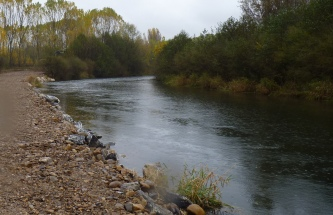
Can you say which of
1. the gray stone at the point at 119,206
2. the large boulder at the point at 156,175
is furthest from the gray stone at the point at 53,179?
the large boulder at the point at 156,175

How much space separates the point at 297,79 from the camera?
98.2ft

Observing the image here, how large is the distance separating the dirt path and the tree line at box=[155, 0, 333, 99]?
66.1 ft

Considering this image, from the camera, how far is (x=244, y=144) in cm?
1302

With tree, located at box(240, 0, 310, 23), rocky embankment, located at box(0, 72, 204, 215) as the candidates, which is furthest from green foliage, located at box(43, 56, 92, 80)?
rocky embankment, located at box(0, 72, 204, 215)

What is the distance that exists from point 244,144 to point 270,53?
66.3 ft

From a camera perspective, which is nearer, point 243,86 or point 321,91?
point 321,91

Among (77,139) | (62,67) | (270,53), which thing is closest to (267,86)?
(270,53)

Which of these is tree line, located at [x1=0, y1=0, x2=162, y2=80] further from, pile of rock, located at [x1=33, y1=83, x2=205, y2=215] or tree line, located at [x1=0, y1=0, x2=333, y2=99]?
pile of rock, located at [x1=33, y1=83, x2=205, y2=215]

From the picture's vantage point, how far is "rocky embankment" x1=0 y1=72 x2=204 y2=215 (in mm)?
5940

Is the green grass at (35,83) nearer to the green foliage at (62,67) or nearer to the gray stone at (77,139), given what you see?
the green foliage at (62,67)

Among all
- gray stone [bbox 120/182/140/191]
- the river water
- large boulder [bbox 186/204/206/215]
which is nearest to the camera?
large boulder [bbox 186/204/206/215]

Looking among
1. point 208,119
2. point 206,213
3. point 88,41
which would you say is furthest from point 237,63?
point 88,41

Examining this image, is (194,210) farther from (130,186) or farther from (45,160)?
(45,160)

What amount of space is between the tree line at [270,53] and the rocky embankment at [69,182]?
20.2 m
